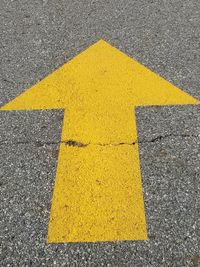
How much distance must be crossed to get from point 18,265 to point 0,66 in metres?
1.83

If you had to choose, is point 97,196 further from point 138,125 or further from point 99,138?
point 138,125

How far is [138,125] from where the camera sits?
112 inches

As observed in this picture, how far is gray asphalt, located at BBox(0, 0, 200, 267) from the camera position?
2.16 metres

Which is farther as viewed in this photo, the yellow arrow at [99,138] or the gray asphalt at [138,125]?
the yellow arrow at [99,138]

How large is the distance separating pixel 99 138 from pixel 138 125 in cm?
28

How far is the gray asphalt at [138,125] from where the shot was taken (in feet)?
7.09

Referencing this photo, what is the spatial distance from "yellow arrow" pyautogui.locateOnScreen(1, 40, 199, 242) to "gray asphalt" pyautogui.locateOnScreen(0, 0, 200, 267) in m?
0.06

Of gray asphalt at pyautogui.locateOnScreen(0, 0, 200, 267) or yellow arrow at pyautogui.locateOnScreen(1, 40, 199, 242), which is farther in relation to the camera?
yellow arrow at pyautogui.locateOnScreen(1, 40, 199, 242)

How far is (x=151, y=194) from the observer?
241 cm

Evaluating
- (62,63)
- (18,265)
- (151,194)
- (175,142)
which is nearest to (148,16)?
(62,63)

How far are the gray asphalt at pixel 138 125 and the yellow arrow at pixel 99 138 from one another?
59mm

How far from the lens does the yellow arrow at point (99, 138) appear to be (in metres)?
2.28

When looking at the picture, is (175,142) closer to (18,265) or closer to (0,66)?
(18,265)

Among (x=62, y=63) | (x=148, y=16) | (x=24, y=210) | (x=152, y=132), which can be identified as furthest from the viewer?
(x=148, y=16)
